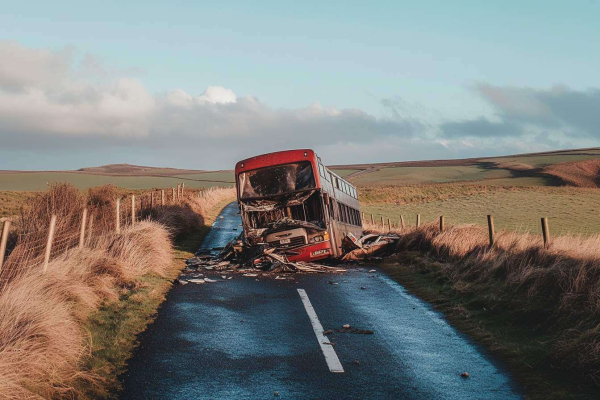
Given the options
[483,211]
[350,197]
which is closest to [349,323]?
[350,197]

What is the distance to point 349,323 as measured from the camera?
924cm

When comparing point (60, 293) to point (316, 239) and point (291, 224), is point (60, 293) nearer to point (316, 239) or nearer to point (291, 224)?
point (291, 224)

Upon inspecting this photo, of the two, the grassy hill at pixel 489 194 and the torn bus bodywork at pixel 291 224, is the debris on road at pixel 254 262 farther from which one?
the grassy hill at pixel 489 194

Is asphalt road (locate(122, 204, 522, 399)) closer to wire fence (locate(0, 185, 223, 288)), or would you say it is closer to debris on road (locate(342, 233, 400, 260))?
wire fence (locate(0, 185, 223, 288))

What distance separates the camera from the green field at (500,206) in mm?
42263

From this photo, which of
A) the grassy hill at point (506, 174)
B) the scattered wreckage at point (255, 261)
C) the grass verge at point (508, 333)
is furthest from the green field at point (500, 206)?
the grass verge at point (508, 333)

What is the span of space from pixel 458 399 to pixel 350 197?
1867cm

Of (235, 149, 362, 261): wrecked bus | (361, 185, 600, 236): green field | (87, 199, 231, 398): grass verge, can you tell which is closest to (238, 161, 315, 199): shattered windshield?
(235, 149, 362, 261): wrecked bus

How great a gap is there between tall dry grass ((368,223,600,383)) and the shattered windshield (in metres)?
4.65

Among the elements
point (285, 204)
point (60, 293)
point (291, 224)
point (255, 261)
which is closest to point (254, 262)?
point (255, 261)

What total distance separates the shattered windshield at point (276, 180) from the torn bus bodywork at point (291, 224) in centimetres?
21

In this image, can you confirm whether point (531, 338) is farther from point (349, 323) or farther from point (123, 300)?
point (123, 300)

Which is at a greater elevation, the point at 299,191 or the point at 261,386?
the point at 299,191

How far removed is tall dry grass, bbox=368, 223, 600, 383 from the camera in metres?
6.92
